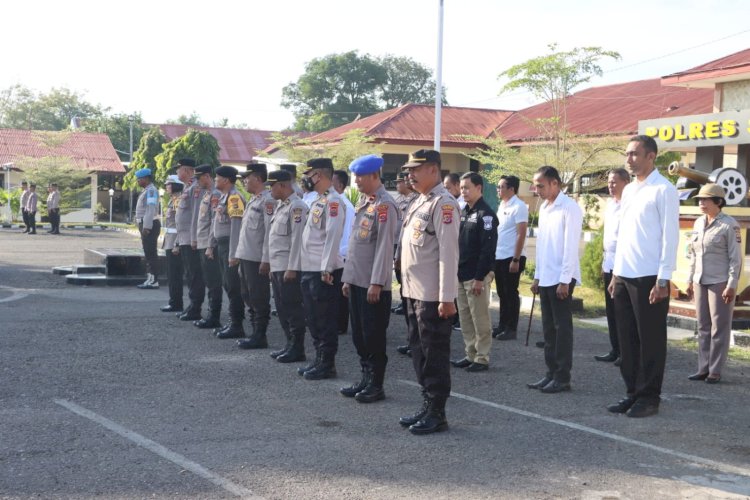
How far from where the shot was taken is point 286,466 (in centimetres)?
493

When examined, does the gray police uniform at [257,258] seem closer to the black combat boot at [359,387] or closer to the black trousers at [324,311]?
the black trousers at [324,311]

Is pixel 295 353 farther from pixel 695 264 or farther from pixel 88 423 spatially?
pixel 695 264

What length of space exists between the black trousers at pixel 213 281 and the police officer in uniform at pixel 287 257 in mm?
1836

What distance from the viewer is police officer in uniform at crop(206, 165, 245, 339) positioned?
948 cm

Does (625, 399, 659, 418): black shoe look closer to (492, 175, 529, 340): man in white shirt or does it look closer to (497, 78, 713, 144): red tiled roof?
(492, 175, 529, 340): man in white shirt

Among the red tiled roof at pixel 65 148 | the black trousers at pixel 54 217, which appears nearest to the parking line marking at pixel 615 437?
the black trousers at pixel 54 217

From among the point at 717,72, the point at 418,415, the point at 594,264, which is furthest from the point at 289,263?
the point at 717,72

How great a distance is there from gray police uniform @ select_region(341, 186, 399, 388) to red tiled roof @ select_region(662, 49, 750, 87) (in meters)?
13.1

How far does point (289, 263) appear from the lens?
808 cm

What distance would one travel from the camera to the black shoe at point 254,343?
28.9ft

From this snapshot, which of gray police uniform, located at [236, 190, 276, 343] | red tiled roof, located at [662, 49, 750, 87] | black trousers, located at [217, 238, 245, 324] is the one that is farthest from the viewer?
red tiled roof, located at [662, 49, 750, 87]

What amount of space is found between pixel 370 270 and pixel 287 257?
1.84m

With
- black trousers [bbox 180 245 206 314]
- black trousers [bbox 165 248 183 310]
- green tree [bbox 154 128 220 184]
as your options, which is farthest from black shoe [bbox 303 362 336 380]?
green tree [bbox 154 128 220 184]

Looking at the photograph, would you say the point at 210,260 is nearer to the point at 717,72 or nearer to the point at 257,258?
the point at 257,258
